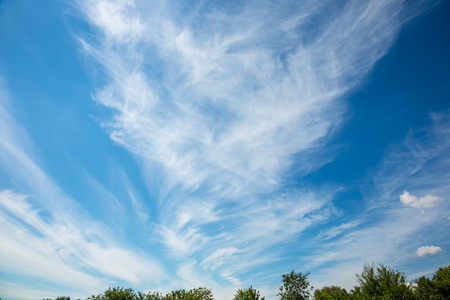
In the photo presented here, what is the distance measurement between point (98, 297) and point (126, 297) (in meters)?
5.63

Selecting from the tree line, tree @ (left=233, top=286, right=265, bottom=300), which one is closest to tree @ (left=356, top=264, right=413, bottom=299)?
the tree line

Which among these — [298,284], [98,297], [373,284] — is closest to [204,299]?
[298,284]

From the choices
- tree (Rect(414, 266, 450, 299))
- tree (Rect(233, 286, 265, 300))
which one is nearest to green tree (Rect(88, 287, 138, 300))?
tree (Rect(233, 286, 265, 300))

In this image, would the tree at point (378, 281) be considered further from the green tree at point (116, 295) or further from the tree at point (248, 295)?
the green tree at point (116, 295)

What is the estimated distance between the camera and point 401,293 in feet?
107

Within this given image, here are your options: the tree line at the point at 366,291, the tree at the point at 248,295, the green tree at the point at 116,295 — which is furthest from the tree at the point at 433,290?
the green tree at the point at 116,295

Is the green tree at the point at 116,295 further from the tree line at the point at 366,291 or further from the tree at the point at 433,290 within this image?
the tree at the point at 433,290

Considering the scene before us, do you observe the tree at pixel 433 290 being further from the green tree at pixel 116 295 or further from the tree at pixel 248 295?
the green tree at pixel 116 295

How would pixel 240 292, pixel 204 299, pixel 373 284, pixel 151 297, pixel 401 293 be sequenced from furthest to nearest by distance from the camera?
pixel 151 297 < pixel 204 299 < pixel 373 284 < pixel 240 292 < pixel 401 293

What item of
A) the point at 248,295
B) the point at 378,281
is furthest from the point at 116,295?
the point at 378,281

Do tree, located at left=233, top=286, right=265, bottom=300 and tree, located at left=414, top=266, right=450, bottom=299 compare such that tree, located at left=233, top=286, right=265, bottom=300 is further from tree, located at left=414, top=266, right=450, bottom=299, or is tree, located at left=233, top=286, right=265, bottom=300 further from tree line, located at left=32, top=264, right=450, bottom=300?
tree, located at left=414, top=266, right=450, bottom=299

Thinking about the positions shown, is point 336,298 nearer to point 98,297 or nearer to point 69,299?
point 98,297

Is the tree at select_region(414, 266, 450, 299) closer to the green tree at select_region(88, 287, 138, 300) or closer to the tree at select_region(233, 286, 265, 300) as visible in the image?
the tree at select_region(233, 286, 265, 300)

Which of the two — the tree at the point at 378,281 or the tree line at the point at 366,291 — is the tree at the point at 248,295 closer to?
the tree line at the point at 366,291
